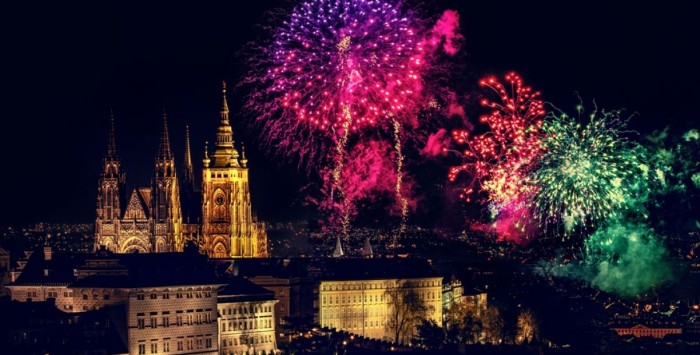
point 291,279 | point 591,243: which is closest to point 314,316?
point 291,279

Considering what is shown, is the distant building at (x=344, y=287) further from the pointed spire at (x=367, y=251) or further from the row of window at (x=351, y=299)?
the pointed spire at (x=367, y=251)

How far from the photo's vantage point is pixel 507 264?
160125mm

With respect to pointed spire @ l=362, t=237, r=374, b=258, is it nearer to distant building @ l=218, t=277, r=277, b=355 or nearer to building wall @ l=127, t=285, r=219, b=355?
distant building @ l=218, t=277, r=277, b=355

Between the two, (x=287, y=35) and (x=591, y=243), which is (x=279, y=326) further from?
(x=287, y=35)

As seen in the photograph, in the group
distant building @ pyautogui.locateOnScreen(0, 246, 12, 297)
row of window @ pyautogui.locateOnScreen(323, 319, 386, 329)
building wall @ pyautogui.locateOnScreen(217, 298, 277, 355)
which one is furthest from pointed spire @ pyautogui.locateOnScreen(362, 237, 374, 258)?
building wall @ pyautogui.locateOnScreen(217, 298, 277, 355)

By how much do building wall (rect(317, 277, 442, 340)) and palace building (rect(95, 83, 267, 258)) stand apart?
59.6ft

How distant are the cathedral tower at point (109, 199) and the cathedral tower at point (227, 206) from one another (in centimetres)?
660

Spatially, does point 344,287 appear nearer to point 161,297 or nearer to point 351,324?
point 351,324

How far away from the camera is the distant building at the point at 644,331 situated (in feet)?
501

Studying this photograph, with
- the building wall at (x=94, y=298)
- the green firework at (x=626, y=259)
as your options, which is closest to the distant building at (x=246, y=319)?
the building wall at (x=94, y=298)

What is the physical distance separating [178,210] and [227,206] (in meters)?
4.56

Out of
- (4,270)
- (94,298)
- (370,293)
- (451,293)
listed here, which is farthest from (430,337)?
(4,270)

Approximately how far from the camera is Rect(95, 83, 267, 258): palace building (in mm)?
165375

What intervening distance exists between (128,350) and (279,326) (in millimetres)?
18064
